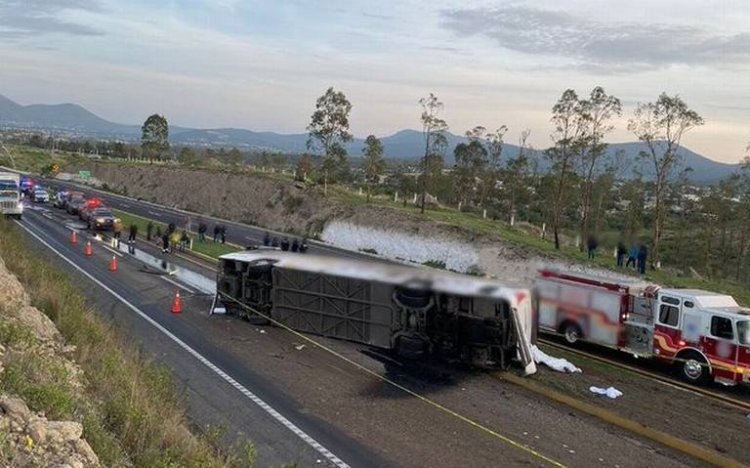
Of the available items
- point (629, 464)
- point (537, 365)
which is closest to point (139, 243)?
point (537, 365)

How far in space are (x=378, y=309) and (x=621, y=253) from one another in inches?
466

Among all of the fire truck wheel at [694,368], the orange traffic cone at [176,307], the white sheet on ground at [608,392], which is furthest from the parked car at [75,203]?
the fire truck wheel at [694,368]

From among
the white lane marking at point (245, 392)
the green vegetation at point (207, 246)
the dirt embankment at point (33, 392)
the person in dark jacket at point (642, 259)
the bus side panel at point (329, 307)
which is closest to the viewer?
the dirt embankment at point (33, 392)

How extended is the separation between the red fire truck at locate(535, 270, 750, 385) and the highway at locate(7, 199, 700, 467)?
3.55 metres

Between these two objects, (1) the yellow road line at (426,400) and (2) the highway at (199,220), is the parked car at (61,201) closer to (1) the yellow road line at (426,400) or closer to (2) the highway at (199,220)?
(2) the highway at (199,220)

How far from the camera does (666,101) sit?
3269 centimetres

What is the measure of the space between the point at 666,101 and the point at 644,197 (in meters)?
19.0

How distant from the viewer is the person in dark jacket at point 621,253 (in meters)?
24.0

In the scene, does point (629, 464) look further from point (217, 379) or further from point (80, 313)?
point (80, 313)

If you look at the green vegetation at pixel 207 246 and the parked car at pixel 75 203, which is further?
the parked car at pixel 75 203

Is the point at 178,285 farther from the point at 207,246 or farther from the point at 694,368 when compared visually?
the point at 694,368

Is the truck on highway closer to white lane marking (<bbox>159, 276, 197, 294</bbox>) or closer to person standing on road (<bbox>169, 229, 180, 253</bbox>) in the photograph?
person standing on road (<bbox>169, 229, 180, 253</bbox>)

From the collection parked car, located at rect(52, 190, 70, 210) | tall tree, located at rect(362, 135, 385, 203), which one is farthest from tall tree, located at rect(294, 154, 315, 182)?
parked car, located at rect(52, 190, 70, 210)

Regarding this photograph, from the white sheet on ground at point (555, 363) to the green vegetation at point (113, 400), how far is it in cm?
973
